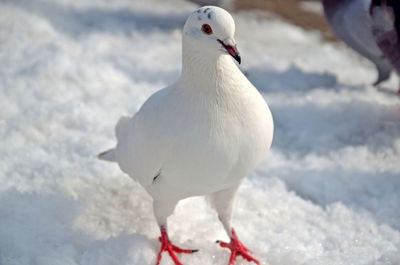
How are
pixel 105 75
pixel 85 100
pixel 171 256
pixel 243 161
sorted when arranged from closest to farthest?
pixel 243 161
pixel 171 256
pixel 85 100
pixel 105 75

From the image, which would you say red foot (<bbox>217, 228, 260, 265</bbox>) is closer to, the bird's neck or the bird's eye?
the bird's neck

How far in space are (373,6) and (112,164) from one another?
2061 mm

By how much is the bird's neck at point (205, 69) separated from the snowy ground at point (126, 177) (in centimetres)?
87

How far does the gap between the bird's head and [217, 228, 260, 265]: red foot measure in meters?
0.99

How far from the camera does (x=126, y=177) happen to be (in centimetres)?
300

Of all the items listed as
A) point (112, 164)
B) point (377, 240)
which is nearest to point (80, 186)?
point (112, 164)

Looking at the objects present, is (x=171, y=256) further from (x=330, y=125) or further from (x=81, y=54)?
(x=81, y=54)

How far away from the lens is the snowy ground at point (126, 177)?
255 centimetres

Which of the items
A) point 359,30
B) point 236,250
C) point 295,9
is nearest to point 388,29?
point 359,30

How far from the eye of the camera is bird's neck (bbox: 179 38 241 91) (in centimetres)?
196

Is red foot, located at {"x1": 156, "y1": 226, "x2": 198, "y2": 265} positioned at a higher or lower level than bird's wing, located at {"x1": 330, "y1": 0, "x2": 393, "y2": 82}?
lower

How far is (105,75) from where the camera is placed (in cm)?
391

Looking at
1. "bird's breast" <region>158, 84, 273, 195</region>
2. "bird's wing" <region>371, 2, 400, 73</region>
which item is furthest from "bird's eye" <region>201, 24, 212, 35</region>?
"bird's wing" <region>371, 2, 400, 73</region>

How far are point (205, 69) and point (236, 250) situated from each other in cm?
94
